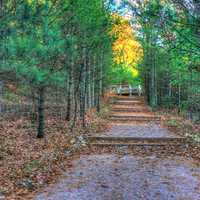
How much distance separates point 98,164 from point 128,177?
191cm

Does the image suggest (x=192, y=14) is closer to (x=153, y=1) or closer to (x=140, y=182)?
(x=153, y=1)

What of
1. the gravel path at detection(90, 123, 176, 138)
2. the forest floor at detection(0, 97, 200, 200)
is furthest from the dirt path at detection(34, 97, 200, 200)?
the gravel path at detection(90, 123, 176, 138)

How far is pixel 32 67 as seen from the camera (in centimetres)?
1016

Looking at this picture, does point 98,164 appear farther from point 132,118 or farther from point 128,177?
point 132,118

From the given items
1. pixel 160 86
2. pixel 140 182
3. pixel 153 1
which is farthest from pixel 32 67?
pixel 160 86

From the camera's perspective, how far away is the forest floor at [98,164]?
8.84 metres

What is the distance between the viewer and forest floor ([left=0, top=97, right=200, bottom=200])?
8836 millimetres

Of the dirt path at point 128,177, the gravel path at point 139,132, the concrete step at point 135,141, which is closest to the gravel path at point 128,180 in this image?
the dirt path at point 128,177

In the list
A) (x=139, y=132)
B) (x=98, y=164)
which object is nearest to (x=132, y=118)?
(x=139, y=132)

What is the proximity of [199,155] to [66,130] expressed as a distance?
558 centimetres

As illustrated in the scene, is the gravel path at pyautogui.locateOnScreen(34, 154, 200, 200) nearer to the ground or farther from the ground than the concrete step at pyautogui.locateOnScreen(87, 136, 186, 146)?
nearer to the ground

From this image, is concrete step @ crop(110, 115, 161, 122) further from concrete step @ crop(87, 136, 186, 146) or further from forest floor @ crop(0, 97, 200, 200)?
concrete step @ crop(87, 136, 186, 146)

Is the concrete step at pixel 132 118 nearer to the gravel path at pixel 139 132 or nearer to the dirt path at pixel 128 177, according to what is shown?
the gravel path at pixel 139 132

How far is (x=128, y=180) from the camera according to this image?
10000 mm
